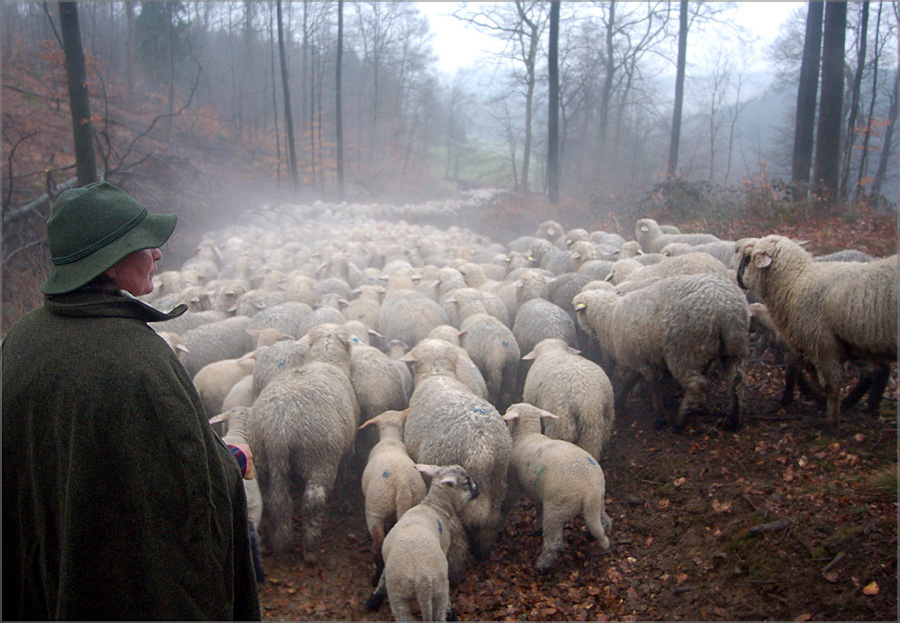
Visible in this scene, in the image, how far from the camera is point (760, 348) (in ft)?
21.0

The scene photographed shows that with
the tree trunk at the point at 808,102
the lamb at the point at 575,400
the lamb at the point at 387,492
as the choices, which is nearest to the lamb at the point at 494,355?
the lamb at the point at 575,400

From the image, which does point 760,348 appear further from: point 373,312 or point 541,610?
point 373,312

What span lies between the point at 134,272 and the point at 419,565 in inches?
94.8

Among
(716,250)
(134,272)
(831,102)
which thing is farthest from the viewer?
(831,102)

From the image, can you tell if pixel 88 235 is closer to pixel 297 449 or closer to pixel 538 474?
pixel 297 449

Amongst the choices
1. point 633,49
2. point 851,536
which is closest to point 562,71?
point 633,49

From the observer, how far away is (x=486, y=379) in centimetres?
633

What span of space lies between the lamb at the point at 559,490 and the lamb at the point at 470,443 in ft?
0.83

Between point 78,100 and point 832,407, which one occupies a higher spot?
point 78,100

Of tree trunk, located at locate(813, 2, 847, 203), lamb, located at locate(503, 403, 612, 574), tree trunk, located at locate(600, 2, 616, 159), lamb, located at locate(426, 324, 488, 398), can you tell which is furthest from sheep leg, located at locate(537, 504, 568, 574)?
tree trunk, located at locate(600, 2, 616, 159)

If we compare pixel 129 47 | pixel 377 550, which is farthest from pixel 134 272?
pixel 129 47

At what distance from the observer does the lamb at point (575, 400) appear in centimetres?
499

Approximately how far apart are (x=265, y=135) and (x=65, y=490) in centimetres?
2777

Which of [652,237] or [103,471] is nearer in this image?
[103,471]
